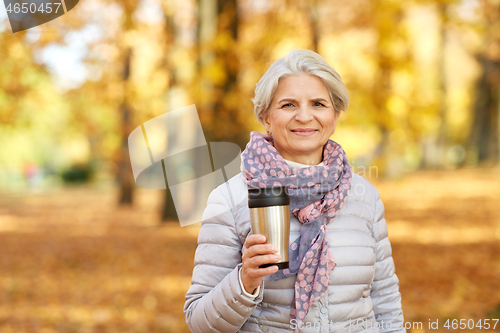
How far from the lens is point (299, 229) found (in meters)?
1.92

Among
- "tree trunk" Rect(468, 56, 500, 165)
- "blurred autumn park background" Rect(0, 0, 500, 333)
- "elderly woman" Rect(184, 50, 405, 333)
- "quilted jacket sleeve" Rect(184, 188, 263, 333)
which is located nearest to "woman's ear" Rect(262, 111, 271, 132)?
"elderly woman" Rect(184, 50, 405, 333)

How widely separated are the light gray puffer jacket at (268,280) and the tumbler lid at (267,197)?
8.5 inches

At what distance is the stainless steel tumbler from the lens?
1.65 metres

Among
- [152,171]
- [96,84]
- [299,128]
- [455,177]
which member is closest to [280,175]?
[299,128]

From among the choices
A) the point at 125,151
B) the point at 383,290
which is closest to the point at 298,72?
the point at 383,290

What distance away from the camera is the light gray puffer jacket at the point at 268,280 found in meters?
1.82

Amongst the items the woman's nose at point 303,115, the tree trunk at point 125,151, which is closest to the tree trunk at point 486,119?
the tree trunk at point 125,151

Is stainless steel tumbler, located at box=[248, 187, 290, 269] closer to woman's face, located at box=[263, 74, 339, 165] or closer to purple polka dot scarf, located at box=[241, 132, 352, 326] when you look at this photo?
purple polka dot scarf, located at box=[241, 132, 352, 326]

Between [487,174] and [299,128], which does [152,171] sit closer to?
[299,128]

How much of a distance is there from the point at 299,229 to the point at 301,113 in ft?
1.56

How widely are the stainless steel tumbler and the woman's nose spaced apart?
1.17ft

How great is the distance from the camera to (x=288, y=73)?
1913 millimetres

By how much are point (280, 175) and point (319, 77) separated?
44 centimetres

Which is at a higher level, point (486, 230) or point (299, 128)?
point (299, 128)
